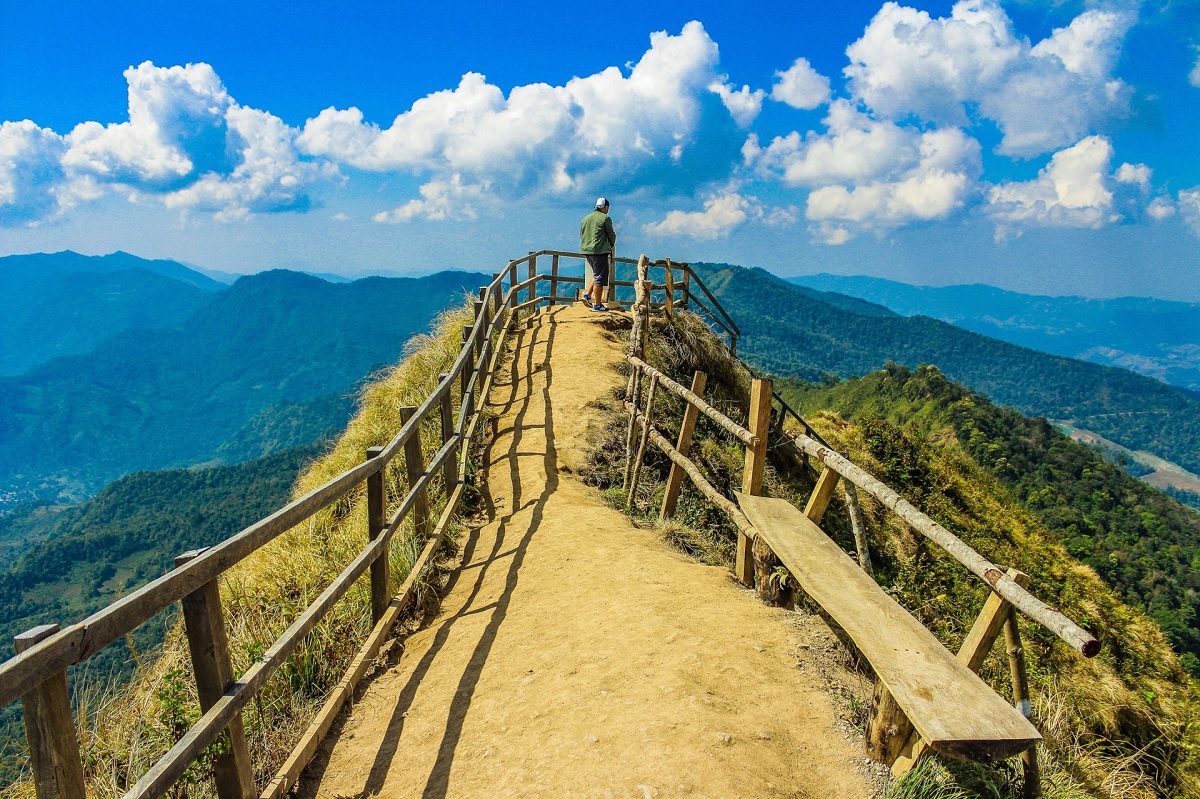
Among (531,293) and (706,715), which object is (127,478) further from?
(706,715)

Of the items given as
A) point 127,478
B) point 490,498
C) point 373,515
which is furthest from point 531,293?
point 127,478

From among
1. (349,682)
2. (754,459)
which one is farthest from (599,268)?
(349,682)

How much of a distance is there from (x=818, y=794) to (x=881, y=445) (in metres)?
14.6

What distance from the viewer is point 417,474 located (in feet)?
18.3

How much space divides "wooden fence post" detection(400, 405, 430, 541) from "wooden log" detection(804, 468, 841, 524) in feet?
10.5

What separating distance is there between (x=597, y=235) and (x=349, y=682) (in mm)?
10059

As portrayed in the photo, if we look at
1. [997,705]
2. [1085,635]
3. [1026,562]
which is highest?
[1085,635]

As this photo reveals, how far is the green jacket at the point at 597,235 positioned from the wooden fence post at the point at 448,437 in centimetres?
655

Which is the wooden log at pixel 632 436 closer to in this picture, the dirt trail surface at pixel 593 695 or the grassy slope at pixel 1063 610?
the dirt trail surface at pixel 593 695

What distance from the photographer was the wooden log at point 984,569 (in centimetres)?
264

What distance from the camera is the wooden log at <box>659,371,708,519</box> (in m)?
6.69

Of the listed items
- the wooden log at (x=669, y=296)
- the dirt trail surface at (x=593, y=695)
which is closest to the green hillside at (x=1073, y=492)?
the wooden log at (x=669, y=296)

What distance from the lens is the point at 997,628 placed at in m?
3.12

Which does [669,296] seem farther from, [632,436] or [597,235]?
Answer: [632,436]
